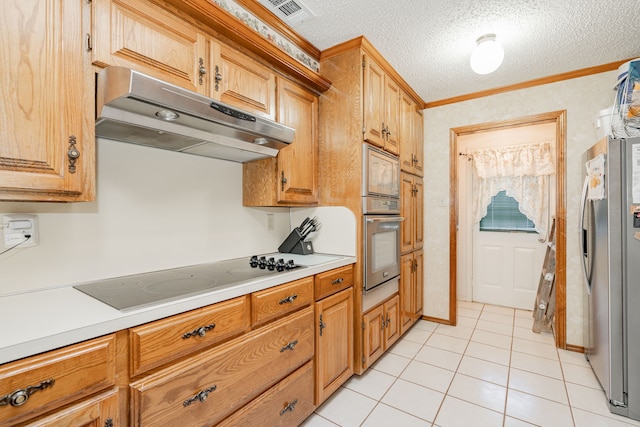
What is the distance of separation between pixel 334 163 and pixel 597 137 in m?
2.19

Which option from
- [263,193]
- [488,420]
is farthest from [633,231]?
[263,193]

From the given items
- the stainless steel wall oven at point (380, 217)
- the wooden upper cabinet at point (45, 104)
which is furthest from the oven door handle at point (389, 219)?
the wooden upper cabinet at point (45, 104)

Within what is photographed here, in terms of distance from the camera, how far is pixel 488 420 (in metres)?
1.71

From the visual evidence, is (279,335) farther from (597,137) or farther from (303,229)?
(597,137)

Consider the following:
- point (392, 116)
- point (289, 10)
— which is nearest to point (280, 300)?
point (289, 10)

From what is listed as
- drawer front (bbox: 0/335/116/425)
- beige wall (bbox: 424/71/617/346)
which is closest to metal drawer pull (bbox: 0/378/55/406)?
drawer front (bbox: 0/335/116/425)

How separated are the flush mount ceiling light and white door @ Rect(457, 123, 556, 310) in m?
1.85

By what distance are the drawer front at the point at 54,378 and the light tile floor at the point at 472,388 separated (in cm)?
125

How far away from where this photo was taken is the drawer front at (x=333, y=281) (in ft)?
5.70

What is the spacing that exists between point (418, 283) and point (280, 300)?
209 centimetres

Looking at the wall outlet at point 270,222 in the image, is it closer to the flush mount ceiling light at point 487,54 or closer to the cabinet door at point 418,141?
the cabinet door at point 418,141

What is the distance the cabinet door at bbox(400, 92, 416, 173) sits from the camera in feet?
8.80

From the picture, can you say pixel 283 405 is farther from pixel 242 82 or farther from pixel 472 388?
pixel 242 82

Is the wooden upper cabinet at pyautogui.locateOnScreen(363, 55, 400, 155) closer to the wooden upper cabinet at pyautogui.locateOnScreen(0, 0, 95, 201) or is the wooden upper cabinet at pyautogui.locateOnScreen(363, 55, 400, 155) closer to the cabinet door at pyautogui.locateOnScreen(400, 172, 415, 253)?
the cabinet door at pyautogui.locateOnScreen(400, 172, 415, 253)
